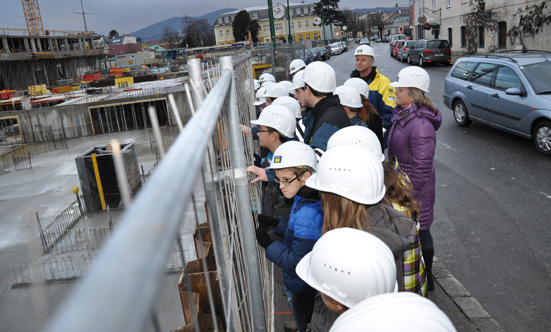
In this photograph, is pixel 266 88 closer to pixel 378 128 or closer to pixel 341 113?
pixel 378 128

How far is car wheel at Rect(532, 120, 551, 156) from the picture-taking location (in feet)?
26.6

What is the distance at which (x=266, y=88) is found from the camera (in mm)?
6344

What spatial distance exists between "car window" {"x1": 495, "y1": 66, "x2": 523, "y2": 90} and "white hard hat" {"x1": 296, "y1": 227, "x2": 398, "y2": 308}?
8317 mm

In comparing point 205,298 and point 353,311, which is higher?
point 353,311

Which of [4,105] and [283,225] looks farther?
[4,105]

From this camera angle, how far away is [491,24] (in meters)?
28.3

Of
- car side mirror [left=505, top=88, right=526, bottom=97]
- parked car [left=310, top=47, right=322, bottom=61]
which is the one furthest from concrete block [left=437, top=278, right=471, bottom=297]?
parked car [left=310, top=47, right=322, bottom=61]

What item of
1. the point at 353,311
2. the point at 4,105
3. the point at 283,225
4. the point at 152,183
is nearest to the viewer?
the point at 152,183

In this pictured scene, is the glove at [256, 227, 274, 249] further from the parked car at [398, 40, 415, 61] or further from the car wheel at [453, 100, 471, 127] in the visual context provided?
the parked car at [398, 40, 415, 61]

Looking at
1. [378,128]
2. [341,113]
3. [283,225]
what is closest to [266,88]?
[378,128]

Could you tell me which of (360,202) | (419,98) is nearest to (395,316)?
(360,202)

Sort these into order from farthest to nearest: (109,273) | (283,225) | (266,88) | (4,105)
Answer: (4,105) < (266,88) < (283,225) < (109,273)

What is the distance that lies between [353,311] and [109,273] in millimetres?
1231

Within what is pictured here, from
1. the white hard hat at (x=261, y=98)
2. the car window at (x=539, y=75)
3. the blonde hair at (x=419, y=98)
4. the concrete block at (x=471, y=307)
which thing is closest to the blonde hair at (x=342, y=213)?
the blonde hair at (x=419, y=98)
